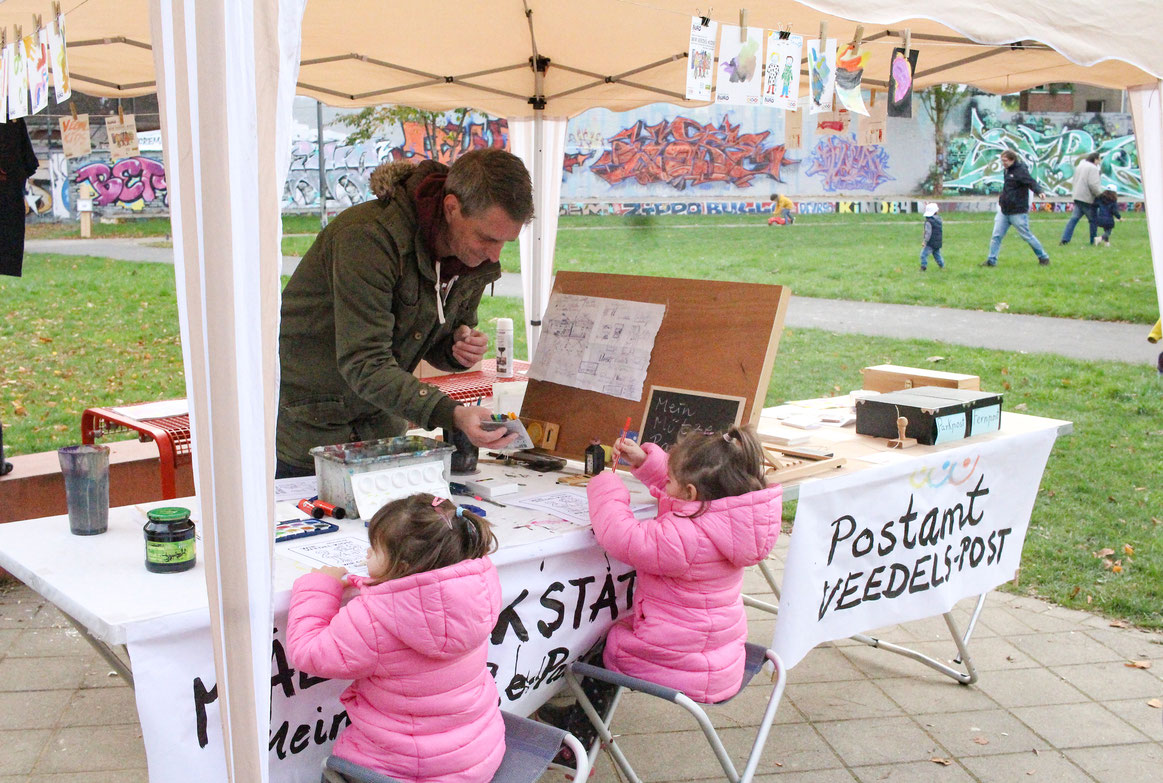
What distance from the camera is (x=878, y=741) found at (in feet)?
10.2

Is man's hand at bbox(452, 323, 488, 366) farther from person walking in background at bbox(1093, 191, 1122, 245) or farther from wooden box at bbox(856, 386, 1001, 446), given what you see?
person walking in background at bbox(1093, 191, 1122, 245)

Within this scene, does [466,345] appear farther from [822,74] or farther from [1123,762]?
[1123,762]

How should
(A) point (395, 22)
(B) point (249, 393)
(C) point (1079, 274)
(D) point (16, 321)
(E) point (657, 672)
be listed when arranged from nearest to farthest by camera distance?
1. (B) point (249, 393)
2. (E) point (657, 672)
3. (A) point (395, 22)
4. (D) point (16, 321)
5. (C) point (1079, 274)

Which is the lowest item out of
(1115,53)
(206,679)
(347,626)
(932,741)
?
(932,741)

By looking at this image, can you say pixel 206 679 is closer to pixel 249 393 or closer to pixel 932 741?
pixel 249 393

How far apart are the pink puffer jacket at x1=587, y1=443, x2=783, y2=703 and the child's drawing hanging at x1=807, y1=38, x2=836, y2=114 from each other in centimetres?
103

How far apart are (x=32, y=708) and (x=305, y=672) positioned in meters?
1.97

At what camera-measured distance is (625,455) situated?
2.61 m

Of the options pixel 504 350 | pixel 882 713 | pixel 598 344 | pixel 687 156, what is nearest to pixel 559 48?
pixel 504 350

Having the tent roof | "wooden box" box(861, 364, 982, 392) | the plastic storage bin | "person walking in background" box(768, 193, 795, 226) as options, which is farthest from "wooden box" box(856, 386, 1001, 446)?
"person walking in background" box(768, 193, 795, 226)

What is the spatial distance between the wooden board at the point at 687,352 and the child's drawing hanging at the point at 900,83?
605mm

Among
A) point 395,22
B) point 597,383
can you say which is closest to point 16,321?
point 395,22

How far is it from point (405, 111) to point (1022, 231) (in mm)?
7346

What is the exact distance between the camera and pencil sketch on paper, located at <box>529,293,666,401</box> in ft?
9.76
